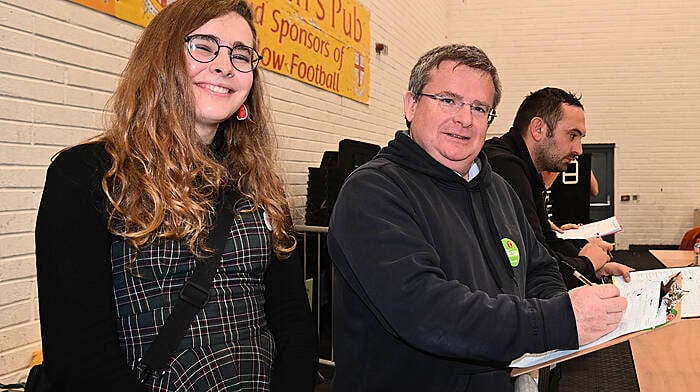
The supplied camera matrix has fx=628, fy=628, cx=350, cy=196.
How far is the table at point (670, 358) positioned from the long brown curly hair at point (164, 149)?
1219mm

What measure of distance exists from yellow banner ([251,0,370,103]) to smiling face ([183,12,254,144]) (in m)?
2.30

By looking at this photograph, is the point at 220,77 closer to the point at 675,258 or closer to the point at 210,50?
the point at 210,50

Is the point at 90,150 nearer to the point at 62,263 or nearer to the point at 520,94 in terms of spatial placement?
the point at 62,263

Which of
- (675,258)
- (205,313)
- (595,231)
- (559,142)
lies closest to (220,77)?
(205,313)

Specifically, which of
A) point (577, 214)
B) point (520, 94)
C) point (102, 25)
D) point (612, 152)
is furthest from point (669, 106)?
point (102, 25)

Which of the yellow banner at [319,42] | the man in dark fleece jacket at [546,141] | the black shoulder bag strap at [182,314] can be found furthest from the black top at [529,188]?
the yellow banner at [319,42]

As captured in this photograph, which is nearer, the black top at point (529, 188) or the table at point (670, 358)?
the table at point (670, 358)

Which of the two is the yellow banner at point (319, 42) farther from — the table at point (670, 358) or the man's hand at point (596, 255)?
the table at point (670, 358)

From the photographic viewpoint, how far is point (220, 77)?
4.63 ft

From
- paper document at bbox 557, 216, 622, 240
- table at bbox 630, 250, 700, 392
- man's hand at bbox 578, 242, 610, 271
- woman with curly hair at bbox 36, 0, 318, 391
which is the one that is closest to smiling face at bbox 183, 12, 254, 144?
woman with curly hair at bbox 36, 0, 318, 391

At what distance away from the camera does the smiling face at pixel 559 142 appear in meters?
3.06

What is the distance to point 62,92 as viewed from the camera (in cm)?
249

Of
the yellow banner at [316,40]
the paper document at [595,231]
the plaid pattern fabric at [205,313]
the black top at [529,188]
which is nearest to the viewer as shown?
the plaid pattern fabric at [205,313]

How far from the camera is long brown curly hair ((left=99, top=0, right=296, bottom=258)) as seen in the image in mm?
1276
